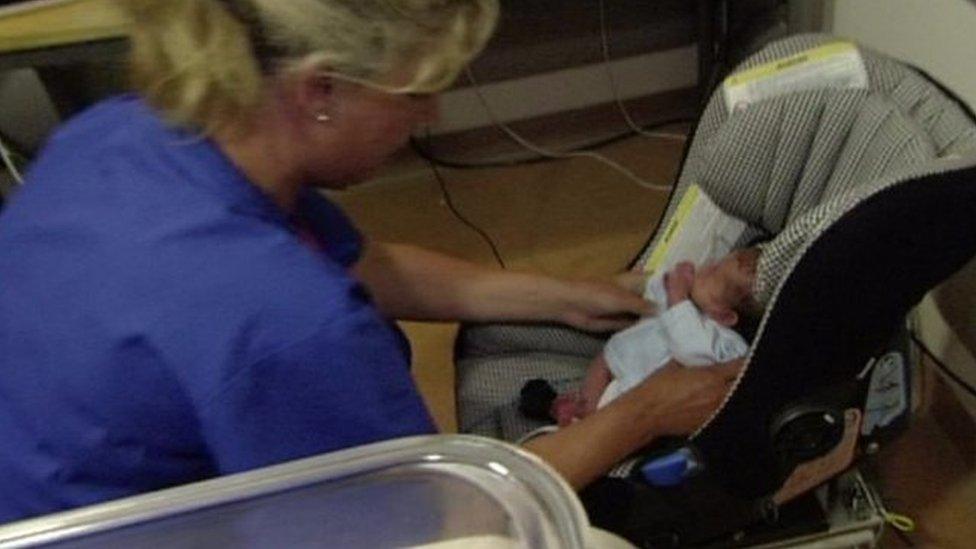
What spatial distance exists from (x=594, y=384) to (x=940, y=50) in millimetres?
653

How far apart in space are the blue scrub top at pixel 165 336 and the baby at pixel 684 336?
46cm

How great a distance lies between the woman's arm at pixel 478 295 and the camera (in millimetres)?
1323

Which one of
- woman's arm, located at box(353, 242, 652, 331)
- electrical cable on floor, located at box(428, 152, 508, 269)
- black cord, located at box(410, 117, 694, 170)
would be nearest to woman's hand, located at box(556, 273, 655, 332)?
woman's arm, located at box(353, 242, 652, 331)

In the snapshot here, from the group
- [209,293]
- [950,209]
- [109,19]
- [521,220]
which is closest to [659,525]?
[950,209]

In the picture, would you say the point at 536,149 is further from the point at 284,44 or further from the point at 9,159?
the point at 284,44

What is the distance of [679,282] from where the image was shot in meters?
1.35

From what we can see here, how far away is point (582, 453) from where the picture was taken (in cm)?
113

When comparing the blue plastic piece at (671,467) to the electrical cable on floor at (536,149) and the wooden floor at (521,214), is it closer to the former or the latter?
the wooden floor at (521,214)

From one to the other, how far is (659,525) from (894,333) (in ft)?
1.03

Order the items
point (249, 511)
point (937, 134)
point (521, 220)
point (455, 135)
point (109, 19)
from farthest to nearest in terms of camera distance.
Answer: point (455, 135) < point (521, 220) < point (109, 19) < point (937, 134) < point (249, 511)

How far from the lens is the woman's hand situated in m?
1.35

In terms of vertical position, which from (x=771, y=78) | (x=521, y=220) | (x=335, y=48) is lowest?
(x=521, y=220)

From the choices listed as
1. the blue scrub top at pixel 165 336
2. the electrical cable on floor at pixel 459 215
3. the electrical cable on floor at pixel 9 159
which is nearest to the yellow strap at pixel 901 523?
the electrical cable on floor at pixel 459 215

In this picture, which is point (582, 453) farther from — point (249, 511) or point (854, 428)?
point (249, 511)
